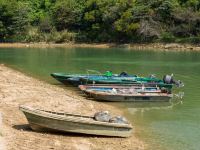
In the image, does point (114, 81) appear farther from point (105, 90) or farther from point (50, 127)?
point (50, 127)

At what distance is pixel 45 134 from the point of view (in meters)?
17.3

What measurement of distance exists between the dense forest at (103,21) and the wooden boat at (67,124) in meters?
66.7

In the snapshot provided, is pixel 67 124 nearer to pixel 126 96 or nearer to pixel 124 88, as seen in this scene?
pixel 126 96

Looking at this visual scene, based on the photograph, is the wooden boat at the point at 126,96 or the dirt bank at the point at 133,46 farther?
the dirt bank at the point at 133,46

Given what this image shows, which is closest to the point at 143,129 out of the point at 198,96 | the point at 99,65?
the point at 198,96

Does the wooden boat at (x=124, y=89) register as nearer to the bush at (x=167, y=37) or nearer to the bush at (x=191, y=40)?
the bush at (x=191, y=40)

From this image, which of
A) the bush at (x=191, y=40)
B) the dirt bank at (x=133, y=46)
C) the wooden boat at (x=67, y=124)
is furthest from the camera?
the bush at (x=191, y=40)

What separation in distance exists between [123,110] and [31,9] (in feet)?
278

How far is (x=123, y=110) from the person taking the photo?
25.6 metres

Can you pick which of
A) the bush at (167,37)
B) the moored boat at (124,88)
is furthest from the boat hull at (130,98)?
the bush at (167,37)

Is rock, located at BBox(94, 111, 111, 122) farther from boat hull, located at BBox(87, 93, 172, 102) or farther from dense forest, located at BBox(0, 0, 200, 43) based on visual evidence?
dense forest, located at BBox(0, 0, 200, 43)

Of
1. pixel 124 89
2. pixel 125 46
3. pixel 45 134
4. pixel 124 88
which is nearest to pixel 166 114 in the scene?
pixel 124 89

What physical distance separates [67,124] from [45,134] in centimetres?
98

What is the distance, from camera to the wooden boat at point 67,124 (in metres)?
16.7
